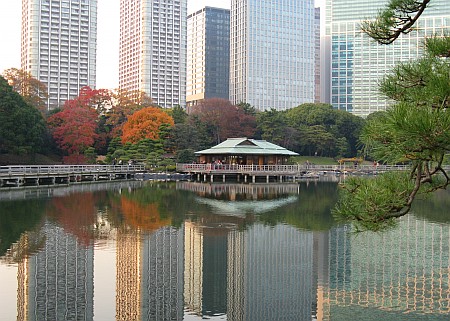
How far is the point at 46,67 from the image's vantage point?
79.1 m

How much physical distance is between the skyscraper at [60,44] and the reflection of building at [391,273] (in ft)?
230

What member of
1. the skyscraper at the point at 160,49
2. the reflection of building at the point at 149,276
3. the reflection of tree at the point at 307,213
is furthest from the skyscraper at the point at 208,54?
the reflection of building at the point at 149,276

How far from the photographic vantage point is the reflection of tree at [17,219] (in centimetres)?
1622

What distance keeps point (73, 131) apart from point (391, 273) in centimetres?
3718

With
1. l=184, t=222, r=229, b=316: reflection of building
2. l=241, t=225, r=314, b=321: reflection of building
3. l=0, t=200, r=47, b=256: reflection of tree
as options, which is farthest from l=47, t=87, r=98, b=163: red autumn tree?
l=241, t=225, r=314, b=321: reflection of building

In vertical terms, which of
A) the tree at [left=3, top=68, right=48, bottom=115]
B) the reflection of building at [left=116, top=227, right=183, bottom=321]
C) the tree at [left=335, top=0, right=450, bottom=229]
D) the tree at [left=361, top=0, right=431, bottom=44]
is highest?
the tree at [left=3, top=68, right=48, bottom=115]

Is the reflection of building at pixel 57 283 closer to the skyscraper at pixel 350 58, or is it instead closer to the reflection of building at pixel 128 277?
the reflection of building at pixel 128 277

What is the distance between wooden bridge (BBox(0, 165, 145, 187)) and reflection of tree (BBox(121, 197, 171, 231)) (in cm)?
965

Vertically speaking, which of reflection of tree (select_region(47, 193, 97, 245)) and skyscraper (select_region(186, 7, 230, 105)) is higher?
skyscraper (select_region(186, 7, 230, 105))

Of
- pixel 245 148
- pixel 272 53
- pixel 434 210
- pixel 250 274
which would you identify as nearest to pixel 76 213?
pixel 250 274

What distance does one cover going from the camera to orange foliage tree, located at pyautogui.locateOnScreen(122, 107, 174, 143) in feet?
158

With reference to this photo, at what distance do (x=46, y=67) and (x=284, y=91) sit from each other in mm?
49966

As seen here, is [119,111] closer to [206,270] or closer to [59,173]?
[59,173]

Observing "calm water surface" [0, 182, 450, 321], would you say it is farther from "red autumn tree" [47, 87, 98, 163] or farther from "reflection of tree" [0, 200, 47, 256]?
"red autumn tree" [47, 87, 98, 163]
